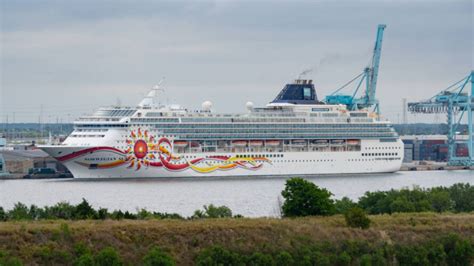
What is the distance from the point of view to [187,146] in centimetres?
7162

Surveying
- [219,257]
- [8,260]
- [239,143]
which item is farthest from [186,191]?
[8,260]

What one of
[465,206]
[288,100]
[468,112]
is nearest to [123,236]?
[465,206]

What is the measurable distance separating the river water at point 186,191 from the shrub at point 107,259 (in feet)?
52.2

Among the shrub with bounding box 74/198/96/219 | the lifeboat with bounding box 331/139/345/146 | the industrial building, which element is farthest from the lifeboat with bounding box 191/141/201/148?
the industrial building

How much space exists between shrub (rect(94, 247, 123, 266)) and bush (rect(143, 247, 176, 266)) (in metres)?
0.67

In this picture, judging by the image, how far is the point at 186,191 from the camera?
5975 cm

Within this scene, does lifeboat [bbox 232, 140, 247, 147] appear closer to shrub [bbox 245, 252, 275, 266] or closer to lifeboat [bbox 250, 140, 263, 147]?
lifeboat [bbox 250, 140, 263, 147]

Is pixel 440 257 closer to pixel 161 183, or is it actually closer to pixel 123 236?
pixel 123 236

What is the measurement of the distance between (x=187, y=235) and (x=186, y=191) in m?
27.7

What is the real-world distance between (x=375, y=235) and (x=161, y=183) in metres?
33.6

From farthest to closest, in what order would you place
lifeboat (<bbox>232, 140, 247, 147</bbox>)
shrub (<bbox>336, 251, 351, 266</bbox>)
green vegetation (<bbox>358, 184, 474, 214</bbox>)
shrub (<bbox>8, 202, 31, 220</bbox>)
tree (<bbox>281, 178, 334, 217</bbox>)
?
1. lifeboat (<bbox>232, 140, 247, 147</bbox>)
2. green vegetation (<bbox>358, 184, 474, 214</bbox>)
3. tree (<bbox>281, 178, 334, 217</bbox>)
4. shrub (<bbox>8, 202, 31, 220</bbox>)
5. shrub (<bbox>336, 251, 351, 266</bbox>)

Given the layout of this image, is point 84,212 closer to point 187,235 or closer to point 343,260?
point 187,235

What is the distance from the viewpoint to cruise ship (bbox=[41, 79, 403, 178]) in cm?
6856

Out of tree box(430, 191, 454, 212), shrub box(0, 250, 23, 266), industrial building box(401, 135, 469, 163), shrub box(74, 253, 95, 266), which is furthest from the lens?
industrial building box(401, 135, 469, 163)
